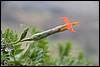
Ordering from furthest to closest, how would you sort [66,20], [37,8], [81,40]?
[37,8]
[81,40]
[66,20]

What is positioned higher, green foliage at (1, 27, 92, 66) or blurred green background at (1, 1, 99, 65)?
green foliage at (1, 27, 92, 66)

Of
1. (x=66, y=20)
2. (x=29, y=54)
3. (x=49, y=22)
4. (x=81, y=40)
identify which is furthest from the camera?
(x=49, y=22)

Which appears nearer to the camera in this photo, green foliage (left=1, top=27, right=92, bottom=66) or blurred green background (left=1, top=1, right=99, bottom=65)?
green foliage (left=1, top=27, right=92, bottom=66)

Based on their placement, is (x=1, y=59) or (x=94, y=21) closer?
(x=1, y=59)

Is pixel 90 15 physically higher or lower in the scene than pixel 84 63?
lower

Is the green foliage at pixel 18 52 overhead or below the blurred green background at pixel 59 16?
overhead

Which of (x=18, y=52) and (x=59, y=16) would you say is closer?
(x=18, y=52)

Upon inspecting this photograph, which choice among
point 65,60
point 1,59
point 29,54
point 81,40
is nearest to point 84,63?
point 65,60

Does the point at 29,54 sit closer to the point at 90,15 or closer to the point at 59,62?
the point at 59,62

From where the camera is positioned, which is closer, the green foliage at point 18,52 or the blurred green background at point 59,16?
the green foliage at point 18,52

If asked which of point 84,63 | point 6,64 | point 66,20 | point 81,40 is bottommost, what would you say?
point 81,40

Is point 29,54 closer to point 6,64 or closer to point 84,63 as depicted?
point 6,64
